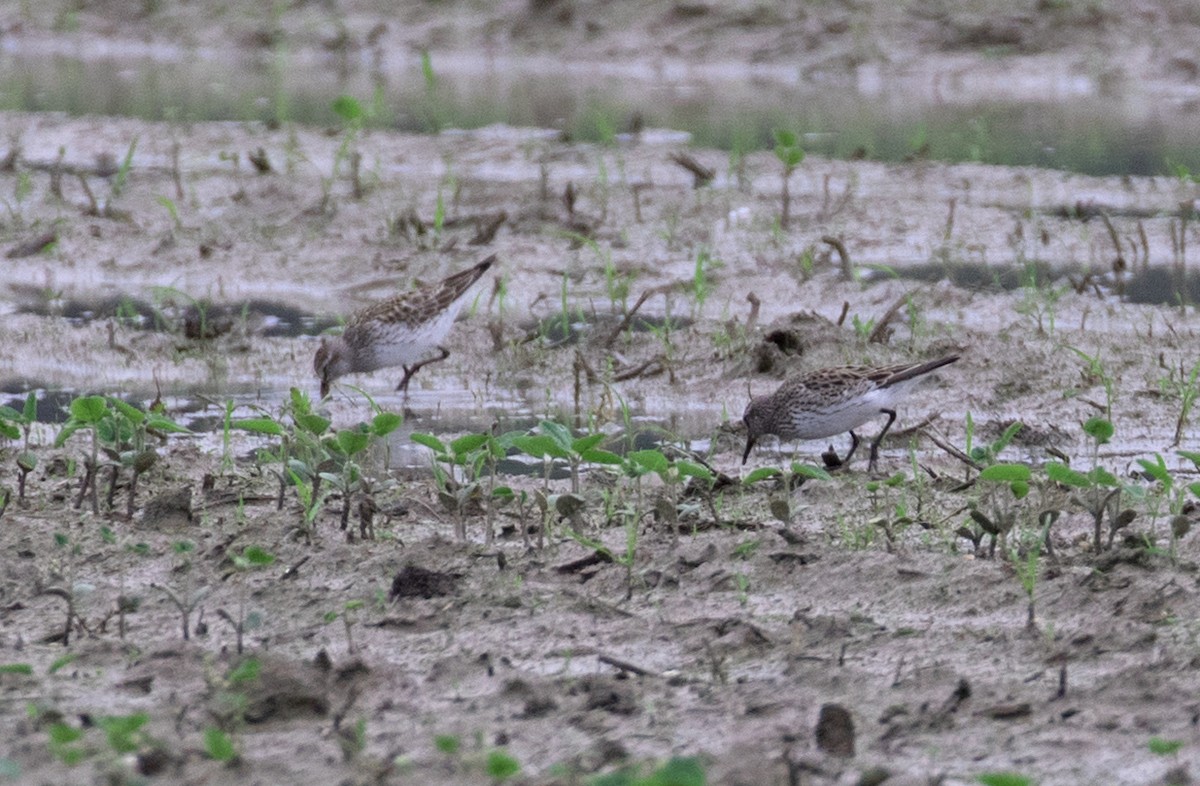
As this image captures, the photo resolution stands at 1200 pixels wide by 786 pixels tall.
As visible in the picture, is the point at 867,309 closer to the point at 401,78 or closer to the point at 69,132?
the point at 69,132

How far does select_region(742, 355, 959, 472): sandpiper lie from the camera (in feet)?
23.6

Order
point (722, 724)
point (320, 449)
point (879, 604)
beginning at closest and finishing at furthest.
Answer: point (722, 724) < point (879, 604) < point (320, 449)

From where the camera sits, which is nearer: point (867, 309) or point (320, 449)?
point (320, 449)

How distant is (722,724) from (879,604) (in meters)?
1.18

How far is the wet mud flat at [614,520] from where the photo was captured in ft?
13.3

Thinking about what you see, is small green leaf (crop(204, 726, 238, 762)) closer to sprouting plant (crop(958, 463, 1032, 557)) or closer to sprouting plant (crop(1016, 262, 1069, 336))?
sprouting plant (crop(958, 463, 1032, 557))

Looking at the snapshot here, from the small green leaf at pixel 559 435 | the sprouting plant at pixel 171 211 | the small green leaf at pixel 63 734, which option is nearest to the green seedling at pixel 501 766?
the small green leaf at pixel 63 734

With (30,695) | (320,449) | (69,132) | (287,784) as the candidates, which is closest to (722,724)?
(287,784)

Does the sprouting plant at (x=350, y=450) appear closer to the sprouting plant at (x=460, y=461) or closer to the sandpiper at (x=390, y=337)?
the sprouting plant at (x=460, y=461)

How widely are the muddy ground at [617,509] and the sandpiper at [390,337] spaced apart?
188mm

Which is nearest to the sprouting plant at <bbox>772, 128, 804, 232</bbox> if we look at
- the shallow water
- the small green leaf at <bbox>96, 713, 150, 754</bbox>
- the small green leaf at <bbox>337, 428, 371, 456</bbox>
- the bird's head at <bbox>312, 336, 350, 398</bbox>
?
the shallow water

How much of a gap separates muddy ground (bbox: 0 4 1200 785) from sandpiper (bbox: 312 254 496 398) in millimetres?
188

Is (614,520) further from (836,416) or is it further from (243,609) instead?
(243,609)

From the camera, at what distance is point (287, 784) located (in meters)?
3.71
